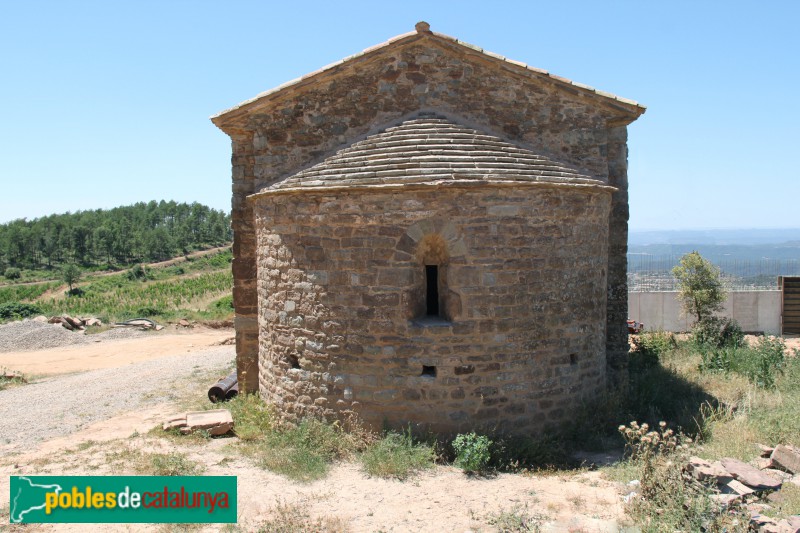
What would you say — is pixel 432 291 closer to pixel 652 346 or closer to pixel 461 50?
pixel 461 50

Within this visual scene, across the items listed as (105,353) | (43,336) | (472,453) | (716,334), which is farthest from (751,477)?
(43,336)

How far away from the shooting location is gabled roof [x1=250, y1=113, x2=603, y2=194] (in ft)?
23.9

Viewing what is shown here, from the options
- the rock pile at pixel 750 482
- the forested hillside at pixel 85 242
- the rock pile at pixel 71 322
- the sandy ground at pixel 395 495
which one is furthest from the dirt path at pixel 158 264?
the rock pile at pixel 750 482

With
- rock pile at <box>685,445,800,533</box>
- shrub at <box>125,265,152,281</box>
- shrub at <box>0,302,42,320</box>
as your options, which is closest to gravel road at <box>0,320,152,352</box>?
shrub at <box>0,302,42,320</box>

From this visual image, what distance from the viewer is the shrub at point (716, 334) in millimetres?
13570

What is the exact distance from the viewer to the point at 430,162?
293 inches

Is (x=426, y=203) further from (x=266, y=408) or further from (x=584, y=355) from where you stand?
(x=266, y=408)

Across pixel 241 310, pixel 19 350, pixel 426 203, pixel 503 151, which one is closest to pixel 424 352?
pixel 426 203

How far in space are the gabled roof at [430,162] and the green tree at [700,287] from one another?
813 cm

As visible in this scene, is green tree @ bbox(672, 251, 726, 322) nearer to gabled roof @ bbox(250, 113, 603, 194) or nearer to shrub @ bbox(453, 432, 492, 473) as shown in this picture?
gabled roof @ bbox(250, 113, 603, 194)

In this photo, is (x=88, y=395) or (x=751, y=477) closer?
(x=751, y=477)

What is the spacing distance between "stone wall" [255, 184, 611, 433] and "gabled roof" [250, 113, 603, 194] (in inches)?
6.9

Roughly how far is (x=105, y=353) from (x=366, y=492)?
15.2m

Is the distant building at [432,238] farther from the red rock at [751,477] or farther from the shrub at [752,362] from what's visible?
the shrub at [752,362]
